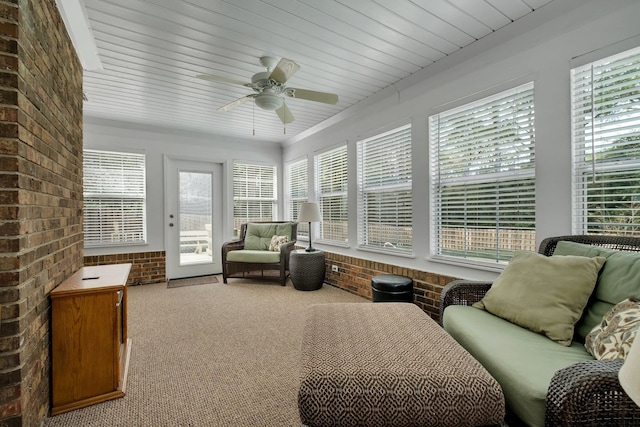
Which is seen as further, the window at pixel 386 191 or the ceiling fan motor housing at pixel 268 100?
the window at pixel 386 191

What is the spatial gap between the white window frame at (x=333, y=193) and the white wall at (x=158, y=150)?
62.0 inches

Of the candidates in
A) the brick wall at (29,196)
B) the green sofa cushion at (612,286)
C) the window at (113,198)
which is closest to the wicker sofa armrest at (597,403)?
the green sofa cushion at (612,286)

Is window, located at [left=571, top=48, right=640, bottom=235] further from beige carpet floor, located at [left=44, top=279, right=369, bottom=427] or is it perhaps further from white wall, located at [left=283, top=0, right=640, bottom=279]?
beige carpet floor, located at [left=44, top=279, right=369, bottom=427]

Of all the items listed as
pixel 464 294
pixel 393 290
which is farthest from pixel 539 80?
pixel 393 290

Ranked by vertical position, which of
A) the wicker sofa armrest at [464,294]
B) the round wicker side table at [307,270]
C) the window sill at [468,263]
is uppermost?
the window sill at [468,263]

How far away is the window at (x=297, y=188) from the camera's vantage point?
5.34 metres

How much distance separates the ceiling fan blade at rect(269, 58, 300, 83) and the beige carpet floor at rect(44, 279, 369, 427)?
2.23 m

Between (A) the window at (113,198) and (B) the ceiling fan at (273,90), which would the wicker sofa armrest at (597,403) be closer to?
(B) the ceiling fan at (273,90)

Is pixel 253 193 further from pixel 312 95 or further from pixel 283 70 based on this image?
pixel 283 70

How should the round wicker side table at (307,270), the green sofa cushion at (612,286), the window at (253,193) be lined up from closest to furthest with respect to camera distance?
the green sofa cushion at (612,286) < the round wicker side table at (307,270) < the window at (253,193)

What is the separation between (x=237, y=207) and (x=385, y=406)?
16.0 feet

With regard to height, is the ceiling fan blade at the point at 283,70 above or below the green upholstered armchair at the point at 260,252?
above

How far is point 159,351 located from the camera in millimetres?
2369

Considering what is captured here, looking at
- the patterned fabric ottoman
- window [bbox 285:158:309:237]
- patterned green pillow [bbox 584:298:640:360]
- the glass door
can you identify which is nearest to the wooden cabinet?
the patterned fabric ottoman
